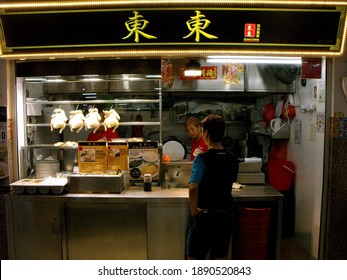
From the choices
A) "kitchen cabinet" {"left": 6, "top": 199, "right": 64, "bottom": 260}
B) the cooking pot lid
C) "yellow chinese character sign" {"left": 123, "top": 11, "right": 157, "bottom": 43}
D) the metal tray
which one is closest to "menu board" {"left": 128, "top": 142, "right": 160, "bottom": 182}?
the metal tray

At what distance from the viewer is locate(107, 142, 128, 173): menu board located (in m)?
3.79

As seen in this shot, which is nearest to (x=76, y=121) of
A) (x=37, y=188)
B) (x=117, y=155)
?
(x=117, y=155)

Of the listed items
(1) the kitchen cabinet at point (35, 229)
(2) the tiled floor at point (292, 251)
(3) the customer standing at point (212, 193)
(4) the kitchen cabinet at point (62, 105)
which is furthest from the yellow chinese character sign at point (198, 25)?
(2) the tiled floor at point (292, 251)

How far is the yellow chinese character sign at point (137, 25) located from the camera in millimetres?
3106

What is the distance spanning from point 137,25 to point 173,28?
0.39 meters

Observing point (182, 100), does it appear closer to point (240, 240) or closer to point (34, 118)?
point (34, 118)

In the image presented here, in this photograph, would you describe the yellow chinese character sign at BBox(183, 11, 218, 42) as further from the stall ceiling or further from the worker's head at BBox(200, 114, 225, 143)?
the worker's head at BBox(200, 114, 225, 143)

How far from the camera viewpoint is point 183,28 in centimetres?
314

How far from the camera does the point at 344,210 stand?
11.4 ft

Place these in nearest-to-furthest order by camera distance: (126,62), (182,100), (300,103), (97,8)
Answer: (97,8) → (126,62) → (300,103) → (182,100)

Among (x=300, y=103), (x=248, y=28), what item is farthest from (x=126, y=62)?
(x=300, y=103)

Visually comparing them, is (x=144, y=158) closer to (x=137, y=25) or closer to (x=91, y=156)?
(x=91, y=156)

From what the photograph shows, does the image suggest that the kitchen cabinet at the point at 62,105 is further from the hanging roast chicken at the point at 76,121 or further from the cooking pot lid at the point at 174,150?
the cooking pot lid at the point at 174,150

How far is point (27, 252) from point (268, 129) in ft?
14.7
